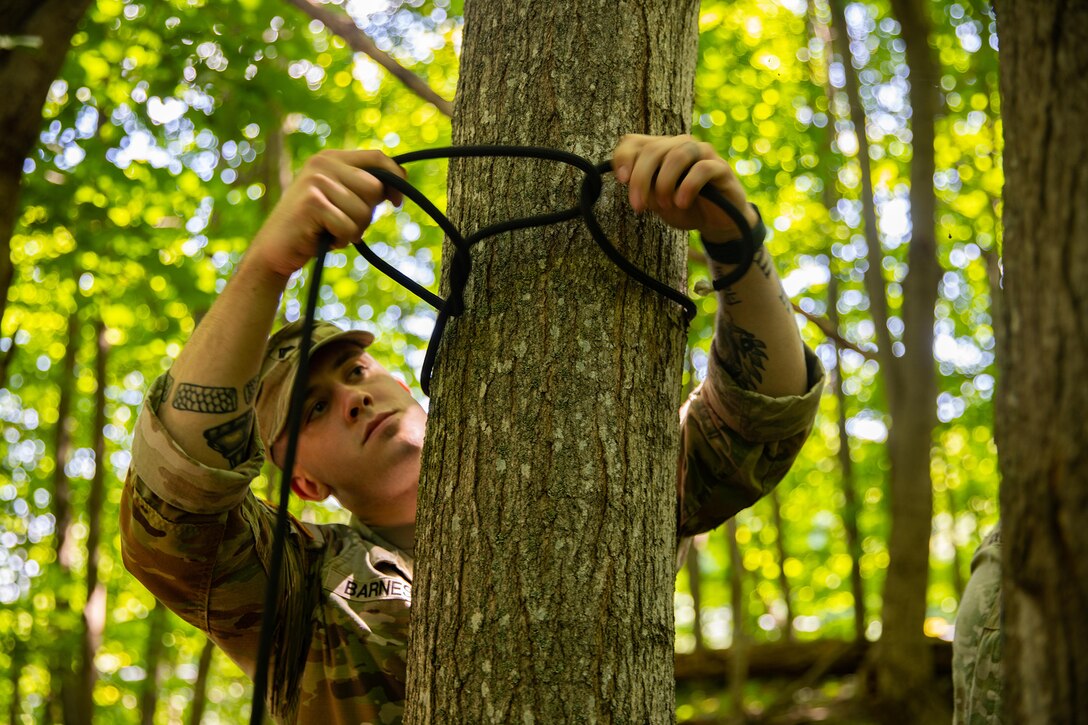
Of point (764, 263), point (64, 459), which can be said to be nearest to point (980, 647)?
point (764, 263)

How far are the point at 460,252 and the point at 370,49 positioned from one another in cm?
285

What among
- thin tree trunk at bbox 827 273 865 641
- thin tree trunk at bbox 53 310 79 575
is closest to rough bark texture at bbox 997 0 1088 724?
thin tree trunk at bbox 827 273 865 641

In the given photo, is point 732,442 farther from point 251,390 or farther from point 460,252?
point 251,390

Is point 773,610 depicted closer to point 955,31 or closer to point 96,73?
point 955,31

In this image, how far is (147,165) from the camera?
18.5 ft

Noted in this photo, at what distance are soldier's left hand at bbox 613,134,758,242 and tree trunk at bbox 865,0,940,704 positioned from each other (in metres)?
4.89

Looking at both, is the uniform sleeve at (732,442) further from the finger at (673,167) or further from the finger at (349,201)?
the finger at (349,201)

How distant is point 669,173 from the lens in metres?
1.28

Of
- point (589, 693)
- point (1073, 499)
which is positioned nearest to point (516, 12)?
point (589, 693)

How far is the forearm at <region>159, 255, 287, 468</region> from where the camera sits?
4.85 ft

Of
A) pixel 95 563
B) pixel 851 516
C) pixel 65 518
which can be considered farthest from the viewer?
pixel 65 518

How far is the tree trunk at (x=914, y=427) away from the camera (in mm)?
5824

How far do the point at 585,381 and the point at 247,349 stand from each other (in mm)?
550

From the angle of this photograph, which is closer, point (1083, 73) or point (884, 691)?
point (1083, 73)
